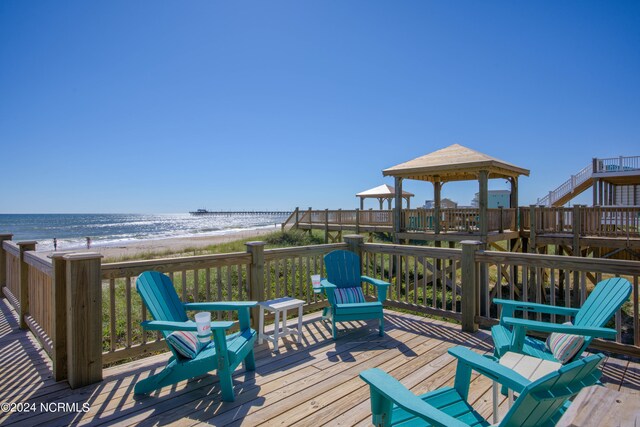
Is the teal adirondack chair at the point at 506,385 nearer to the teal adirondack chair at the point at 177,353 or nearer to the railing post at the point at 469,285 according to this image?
the teal adirondack chair at the point at 177,353

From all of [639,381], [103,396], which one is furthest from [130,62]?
[639,381]

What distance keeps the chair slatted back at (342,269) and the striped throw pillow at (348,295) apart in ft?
0.33

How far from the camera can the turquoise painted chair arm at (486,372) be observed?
1358 mm

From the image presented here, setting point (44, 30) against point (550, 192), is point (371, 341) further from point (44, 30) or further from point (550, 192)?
point (550, 192)

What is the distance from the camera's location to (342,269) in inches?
169

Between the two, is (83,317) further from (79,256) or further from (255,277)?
(255,277)

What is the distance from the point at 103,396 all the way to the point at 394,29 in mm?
9527

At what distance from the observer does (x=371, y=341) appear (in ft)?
12.3

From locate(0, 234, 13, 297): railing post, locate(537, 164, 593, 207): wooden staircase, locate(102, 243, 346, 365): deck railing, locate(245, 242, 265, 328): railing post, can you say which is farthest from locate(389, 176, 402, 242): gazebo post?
locate(537, 164, 593, 207): wooden staircase

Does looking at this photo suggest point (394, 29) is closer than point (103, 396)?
No

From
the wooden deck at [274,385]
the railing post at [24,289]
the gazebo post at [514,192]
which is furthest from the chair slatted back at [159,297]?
the gazebo post at [514,192]

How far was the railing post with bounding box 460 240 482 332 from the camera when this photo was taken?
3889mm

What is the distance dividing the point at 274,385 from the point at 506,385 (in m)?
1.90

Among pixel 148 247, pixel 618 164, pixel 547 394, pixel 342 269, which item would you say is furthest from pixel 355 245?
pixel 148 247
